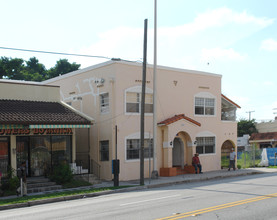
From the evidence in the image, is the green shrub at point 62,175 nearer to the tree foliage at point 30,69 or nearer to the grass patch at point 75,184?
the grass patch at point 75,184

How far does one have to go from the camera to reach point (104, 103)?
917 inches

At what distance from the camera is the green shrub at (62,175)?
19.4m

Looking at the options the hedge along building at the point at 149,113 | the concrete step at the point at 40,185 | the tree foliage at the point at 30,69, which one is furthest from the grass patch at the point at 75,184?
the tree foliage at the point at 30,69

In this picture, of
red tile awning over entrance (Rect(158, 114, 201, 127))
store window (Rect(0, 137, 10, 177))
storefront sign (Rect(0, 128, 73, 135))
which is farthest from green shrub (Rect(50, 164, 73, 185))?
red tile awning over entrance (Rect(158, 114, 201, 127))

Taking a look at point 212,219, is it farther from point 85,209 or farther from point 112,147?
point 112,147

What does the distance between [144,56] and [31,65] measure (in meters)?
41.8

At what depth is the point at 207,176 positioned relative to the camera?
22.8 m

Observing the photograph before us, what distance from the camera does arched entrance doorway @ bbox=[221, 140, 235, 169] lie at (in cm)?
2861

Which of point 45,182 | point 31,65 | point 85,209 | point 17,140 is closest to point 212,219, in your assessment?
point 85,209

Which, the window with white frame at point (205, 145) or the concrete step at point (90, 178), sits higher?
the window with white frame at point (205, 145)

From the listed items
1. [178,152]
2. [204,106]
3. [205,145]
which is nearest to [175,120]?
[178,152]

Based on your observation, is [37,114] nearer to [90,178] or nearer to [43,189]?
[43,189]

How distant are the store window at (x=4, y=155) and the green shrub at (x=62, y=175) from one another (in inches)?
95.4

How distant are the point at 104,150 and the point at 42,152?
12.9 ft
